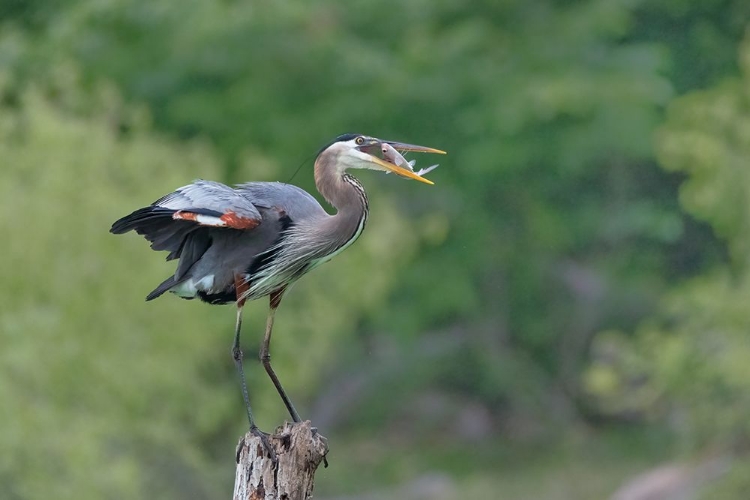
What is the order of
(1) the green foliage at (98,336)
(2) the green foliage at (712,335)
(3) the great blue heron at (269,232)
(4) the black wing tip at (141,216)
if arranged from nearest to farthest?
(4) the black wing tip at (141,216) → (3) the great blue heron at (269,232) → (1) the green foliage at (98,336) → (2) the green foliage at (712,335)

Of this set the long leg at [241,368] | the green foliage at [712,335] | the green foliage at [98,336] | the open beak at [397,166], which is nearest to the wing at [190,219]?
the long leg at [241,368]

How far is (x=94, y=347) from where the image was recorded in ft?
59.5

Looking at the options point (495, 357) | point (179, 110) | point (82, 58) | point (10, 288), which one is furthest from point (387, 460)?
point (10, 288)

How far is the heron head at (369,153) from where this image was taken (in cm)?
726

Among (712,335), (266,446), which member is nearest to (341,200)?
(266,446)

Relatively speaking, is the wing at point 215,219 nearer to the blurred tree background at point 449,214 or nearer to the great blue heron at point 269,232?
the great blue heron at point 269,232

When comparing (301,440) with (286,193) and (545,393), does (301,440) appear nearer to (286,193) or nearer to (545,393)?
(286,193)

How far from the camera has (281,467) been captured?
6.45 metres

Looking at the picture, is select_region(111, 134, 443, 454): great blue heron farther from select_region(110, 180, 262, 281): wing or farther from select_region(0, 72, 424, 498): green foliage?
select_region(0, 72, 424, 498): green foliage

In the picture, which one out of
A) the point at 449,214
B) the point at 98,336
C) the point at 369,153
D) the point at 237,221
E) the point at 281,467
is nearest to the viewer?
the point at 281,467

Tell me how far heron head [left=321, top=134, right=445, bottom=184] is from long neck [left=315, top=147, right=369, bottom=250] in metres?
0.05

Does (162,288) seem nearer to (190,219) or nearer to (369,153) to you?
(190,219)

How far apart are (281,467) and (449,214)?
22.2m

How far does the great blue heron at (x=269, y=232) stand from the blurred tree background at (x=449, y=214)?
1112 cm
